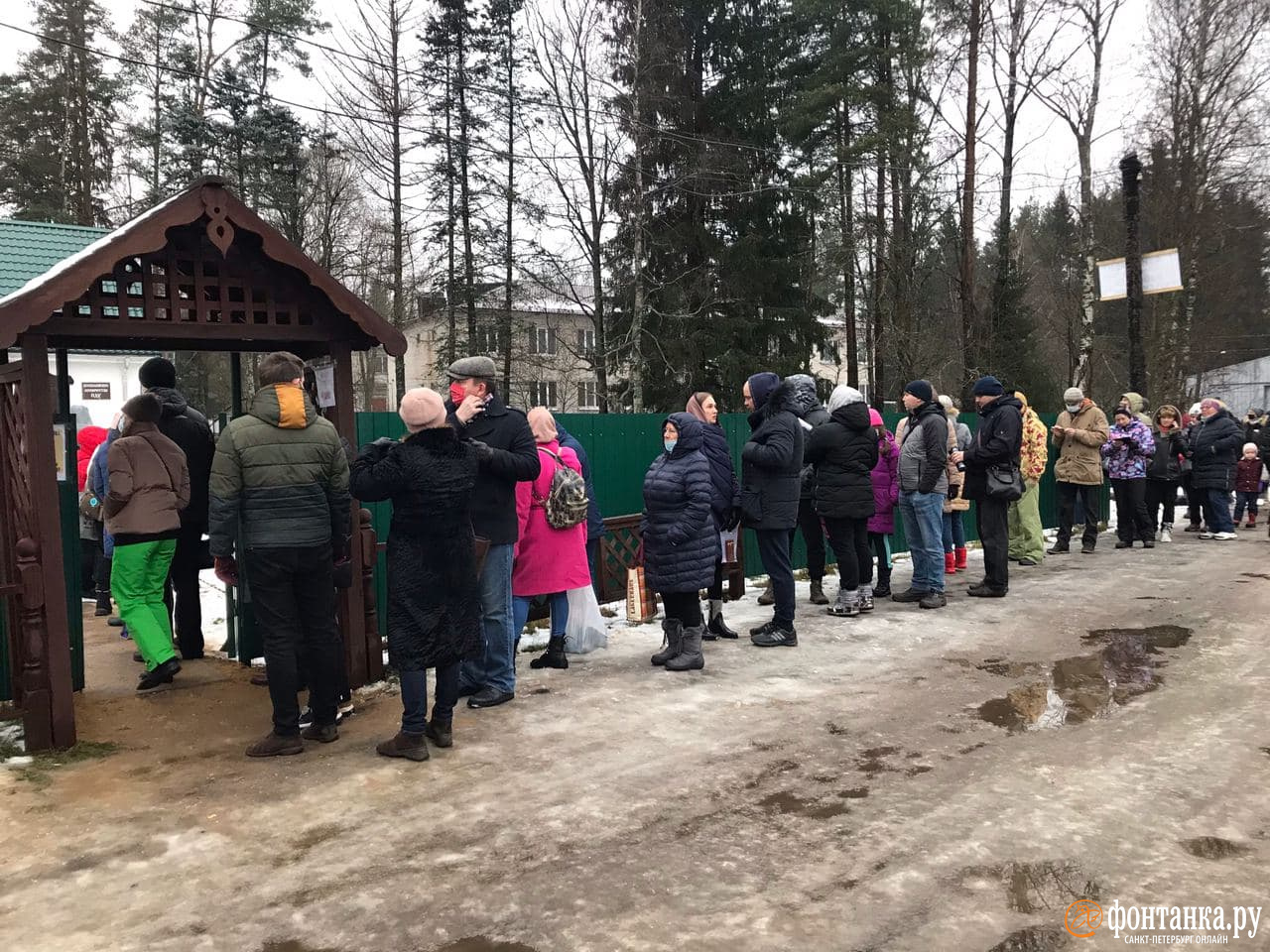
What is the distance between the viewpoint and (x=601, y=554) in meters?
7.80

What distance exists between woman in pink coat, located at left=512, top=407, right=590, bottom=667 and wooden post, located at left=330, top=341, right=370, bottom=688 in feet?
3.20

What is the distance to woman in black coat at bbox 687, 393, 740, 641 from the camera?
618cm

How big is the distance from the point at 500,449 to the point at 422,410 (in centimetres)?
79

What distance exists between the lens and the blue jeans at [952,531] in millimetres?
9789

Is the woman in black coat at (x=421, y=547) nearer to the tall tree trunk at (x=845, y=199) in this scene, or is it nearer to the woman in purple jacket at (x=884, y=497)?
the woman in purple jacket at (x=884, y=497)

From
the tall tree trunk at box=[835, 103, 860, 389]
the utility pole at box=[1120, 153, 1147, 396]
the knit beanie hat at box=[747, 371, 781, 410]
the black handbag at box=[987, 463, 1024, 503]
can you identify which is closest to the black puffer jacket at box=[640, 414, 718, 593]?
the knit beanie hat at box=[747, 371, 781, 410]

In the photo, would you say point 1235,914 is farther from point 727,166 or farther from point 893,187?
point 893,187

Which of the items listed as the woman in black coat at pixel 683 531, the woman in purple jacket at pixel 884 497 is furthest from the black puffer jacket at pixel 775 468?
the woman in purple jacket at pixel 884 497

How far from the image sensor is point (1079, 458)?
10.6 metres

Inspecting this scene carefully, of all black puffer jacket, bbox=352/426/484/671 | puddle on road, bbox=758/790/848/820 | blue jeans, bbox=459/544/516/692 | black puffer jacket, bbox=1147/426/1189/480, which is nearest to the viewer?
puddle on road, bbox=758/790/848/820

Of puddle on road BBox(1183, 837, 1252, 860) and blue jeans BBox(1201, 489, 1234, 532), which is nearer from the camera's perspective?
puddle on road BBox(1183, 837, 1252, 860)

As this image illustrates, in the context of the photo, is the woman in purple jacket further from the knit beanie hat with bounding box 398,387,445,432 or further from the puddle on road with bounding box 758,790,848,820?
the knit beanie hat with bounding box 398,387,445,432

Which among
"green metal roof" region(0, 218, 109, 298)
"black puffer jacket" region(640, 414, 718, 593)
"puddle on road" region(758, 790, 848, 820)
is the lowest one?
"puddle on road" region(758, 790, 848, 820)

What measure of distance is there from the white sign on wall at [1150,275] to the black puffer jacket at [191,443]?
46.9ft
